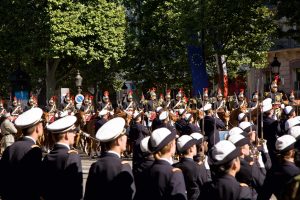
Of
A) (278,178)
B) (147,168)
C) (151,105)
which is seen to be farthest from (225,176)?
(151,105)

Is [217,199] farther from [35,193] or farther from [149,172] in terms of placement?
[35,193]

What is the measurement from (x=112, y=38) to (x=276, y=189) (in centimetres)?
3596

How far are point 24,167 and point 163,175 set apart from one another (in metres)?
1.96

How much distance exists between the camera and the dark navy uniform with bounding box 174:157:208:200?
8.48m

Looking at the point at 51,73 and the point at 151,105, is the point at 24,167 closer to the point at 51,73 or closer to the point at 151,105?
the point at 151,105

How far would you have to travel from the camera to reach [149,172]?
24.1 feet

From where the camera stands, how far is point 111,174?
7465 millimetres

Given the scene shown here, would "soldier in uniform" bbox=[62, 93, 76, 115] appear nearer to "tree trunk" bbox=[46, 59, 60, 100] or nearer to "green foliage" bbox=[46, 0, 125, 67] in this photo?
"green foliage" bbox=[46, 0, 125, 67]

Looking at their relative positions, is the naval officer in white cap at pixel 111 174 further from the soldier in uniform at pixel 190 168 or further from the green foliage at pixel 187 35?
the green foliage at pixel 187 35

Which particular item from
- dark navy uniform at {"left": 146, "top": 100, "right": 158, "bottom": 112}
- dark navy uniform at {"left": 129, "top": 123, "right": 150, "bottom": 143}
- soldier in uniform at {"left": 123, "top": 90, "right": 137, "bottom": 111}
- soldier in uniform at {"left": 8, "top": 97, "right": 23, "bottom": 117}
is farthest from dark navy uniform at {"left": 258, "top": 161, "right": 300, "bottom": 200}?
soldier in uniform at {"left": 8, "top": 97, "right": 23, "bottom": 117}

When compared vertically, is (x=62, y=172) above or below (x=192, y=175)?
above

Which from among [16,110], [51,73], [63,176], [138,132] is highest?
[51,73]

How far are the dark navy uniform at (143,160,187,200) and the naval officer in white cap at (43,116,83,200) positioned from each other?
1.09 metres

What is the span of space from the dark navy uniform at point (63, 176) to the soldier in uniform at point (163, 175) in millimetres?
998
